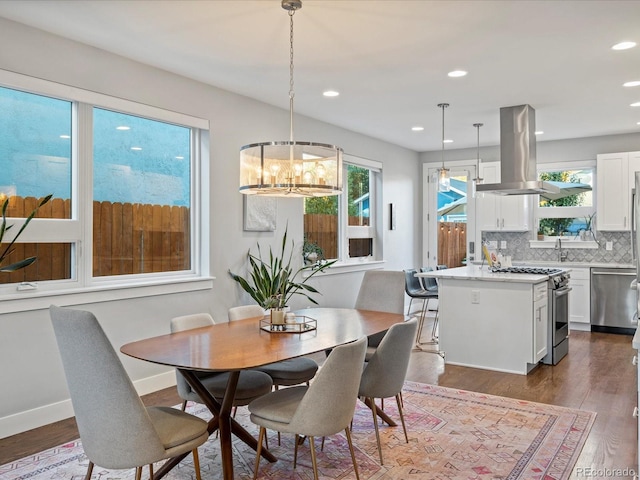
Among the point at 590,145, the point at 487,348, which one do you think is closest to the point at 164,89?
the point at 487,348

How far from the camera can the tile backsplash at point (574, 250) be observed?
6945mm

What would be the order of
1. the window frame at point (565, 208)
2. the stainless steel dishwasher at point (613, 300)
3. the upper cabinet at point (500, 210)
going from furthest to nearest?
the upper cabinet at point (500, 210) → the window frame at point (565, 208) → the stainless steel dishwasher at point (613, 300)

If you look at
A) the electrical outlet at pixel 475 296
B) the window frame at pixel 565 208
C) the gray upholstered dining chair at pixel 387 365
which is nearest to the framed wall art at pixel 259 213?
the electrical outlet at pixel 475 296

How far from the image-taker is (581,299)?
6758 mm

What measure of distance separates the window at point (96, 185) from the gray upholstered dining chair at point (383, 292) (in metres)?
1.49

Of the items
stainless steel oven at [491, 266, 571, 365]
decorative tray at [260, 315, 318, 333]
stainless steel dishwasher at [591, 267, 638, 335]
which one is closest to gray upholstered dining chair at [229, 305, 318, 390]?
decorative tray at [260, 315, 318, 333]

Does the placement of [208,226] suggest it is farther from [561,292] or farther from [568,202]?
[568,202]

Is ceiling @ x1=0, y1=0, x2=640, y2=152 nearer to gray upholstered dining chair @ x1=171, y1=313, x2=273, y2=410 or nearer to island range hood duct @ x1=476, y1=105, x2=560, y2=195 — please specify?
island range hood duct @ x1=476, y1=105, x2=560, y2=195

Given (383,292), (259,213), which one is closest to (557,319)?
(383,292)

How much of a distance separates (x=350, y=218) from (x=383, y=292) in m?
2.95

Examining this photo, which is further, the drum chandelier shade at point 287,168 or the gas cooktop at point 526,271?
the gas cooktop at point 526,271

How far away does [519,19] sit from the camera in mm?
3176

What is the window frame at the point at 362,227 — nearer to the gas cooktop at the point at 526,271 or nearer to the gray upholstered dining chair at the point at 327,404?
the gas cooktop at the point at 526,271

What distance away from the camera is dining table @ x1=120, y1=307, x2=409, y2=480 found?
234 cm
